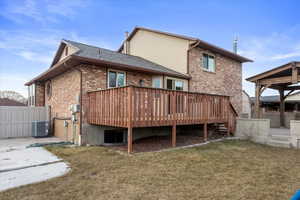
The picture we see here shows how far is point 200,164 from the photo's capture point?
4.96 m

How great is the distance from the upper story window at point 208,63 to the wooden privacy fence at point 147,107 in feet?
12.3

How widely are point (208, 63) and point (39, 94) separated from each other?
476 inches

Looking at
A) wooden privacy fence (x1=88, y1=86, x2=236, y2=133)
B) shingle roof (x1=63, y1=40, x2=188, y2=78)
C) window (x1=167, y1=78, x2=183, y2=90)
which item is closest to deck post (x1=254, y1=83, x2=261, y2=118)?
wooden privacy fence (x1=88, y1=86, x2=236, y2=133)

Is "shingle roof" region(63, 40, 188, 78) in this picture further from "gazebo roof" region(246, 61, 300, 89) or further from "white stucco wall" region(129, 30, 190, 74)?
"gazebo roof" region(246, 61, 300, 89)

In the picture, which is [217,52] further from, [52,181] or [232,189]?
[52,181]

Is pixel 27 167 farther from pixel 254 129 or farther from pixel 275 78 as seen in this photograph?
pixel 275 78

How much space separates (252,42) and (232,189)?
1845 cm

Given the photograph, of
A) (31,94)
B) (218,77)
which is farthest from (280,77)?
(31,94)

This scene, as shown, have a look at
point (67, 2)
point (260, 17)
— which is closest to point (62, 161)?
point (67, 2)

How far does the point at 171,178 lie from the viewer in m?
3.97

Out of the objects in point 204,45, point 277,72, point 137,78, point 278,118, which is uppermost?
point 204,45

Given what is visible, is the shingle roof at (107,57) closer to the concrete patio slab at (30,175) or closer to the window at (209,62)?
the window at (209,62)

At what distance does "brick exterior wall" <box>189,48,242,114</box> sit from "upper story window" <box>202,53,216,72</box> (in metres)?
0.25

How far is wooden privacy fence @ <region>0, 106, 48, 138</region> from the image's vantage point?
31.7 ft
